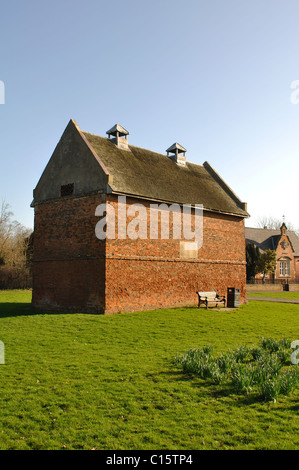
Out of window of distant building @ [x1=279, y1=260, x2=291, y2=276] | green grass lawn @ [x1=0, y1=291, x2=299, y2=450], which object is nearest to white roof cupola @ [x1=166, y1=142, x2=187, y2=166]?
green grass lawn @ [x1=0, y1=291, x2=299, y2=450]

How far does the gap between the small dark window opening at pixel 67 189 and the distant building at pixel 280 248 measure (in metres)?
42.6

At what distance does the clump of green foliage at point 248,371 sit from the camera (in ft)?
24.6

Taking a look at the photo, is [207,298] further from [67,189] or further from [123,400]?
[123,400]

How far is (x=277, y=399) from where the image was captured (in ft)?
24.3

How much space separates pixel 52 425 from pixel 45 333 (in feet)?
27.2

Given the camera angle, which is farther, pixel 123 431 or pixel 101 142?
pixel 101 142

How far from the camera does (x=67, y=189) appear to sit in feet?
70.7

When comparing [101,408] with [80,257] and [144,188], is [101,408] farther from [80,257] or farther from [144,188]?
[144,188]

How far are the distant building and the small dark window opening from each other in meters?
42.6

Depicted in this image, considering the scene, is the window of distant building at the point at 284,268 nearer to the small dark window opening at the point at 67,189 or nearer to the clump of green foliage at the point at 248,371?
the small dark window opening at the point at 67,189

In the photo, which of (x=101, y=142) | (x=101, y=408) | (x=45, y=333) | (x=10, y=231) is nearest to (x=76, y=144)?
(x=101, y=142)

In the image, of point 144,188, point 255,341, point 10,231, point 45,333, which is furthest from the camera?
point 10,231

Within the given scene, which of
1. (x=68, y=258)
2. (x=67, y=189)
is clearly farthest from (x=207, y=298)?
(x=67, y=189)

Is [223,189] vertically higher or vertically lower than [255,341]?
higher
